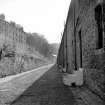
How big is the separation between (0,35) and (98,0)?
1863 centimetres

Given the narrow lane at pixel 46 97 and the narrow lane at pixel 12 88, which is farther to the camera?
the narrow lane at pixel 12 88

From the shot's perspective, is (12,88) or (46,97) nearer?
(46,97)

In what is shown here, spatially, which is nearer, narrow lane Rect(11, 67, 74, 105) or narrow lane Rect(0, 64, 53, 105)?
narrow lane Rect(11, 67, 74, 105)

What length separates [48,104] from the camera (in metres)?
3.82

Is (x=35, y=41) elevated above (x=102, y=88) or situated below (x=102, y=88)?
above

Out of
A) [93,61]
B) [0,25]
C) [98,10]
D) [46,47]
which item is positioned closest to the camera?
[98,10]

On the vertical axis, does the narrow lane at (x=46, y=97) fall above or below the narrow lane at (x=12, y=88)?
above

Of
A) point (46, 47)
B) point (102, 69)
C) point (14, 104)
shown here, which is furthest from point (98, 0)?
point (46, 47)

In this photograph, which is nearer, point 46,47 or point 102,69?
point 102,69

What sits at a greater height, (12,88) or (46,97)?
(46,97)

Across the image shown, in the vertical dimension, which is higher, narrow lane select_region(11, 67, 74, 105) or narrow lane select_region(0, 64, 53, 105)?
narrow lane select_region(11, 67, 74, 105)

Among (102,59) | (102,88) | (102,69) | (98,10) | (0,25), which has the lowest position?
Answer: (102,88)

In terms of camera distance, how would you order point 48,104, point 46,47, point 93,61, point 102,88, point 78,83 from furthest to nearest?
1. point 46,47
2. point 78,83
3. point 93,61
4. point 102,88
5. point 48,104

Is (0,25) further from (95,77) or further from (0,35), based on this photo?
(95,77)
